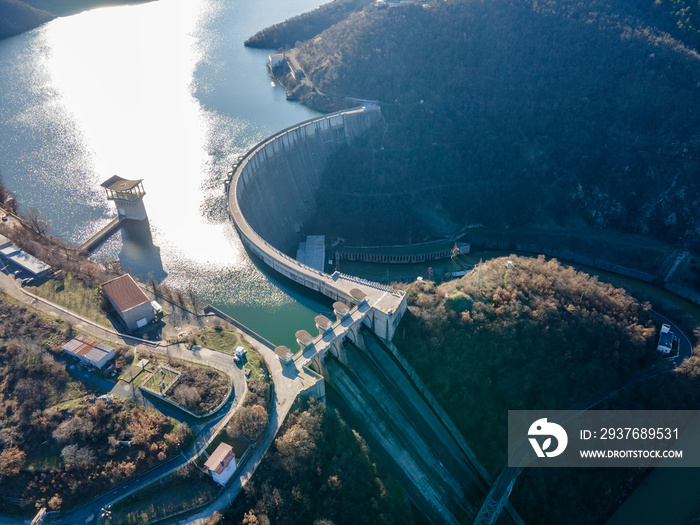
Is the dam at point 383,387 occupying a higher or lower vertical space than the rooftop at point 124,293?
lower

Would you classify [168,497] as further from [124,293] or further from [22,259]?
[22,259]

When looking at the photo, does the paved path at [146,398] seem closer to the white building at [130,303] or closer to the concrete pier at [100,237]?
the white building at [130,303]

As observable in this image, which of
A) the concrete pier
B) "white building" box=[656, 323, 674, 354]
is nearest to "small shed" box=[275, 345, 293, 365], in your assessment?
the concrete pier

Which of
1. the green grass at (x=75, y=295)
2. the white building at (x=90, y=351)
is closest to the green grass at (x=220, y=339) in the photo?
the white building at (x=90, y=351)

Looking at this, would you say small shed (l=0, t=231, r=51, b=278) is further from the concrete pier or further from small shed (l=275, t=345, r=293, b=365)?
small shed (l=275, t=345, r=293, b=365)

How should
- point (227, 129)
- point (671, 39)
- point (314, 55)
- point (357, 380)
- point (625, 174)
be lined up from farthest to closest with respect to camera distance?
point (314, 55)
point (227, 129)
point (671, 39)
point (625, 174)
point (357, 380)

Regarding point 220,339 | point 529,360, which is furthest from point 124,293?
point 529,360

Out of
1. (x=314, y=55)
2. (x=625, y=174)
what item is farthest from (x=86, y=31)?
(x=625, y=174)

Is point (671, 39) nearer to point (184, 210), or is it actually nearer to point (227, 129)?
point (227, 129)
